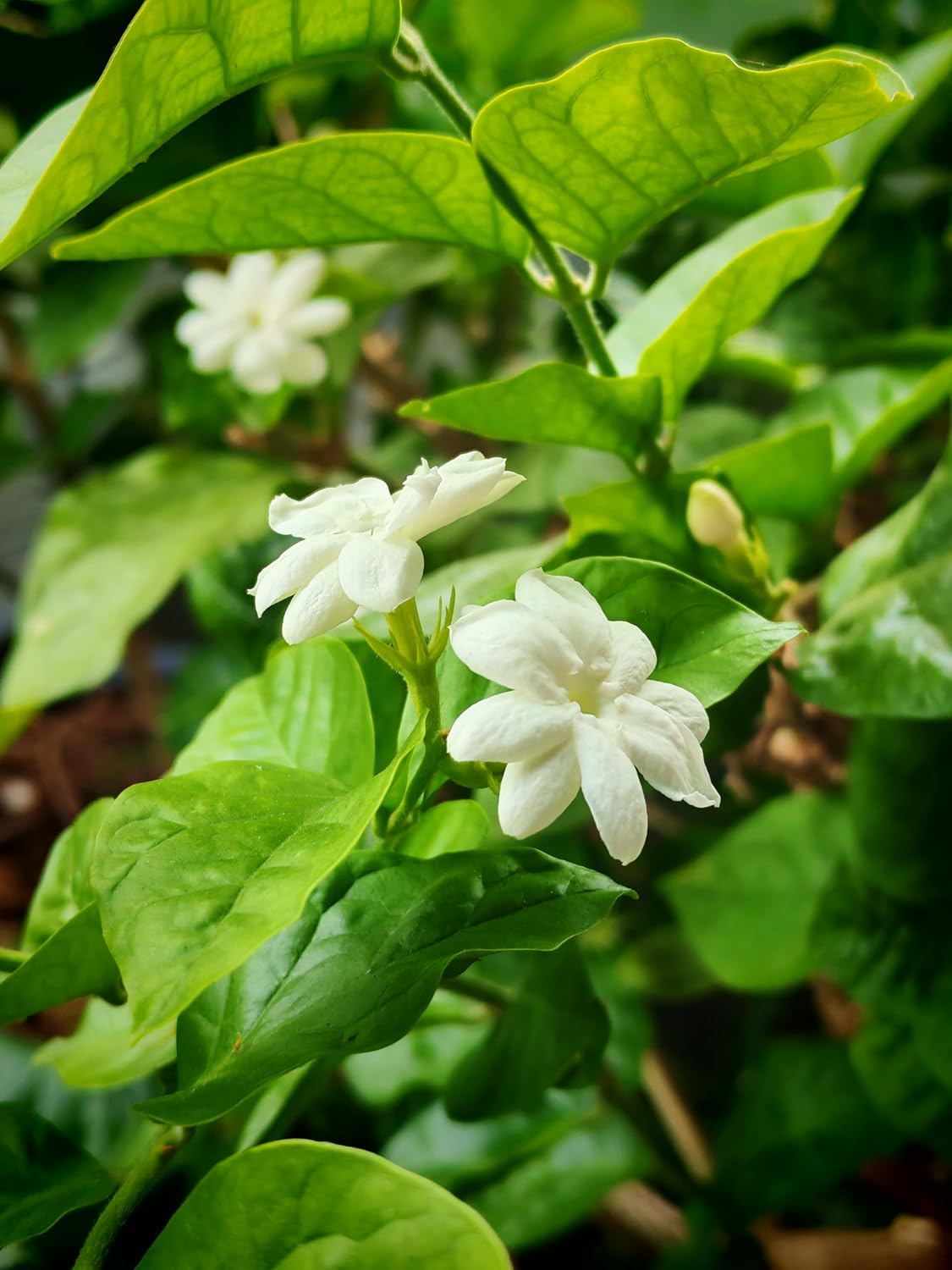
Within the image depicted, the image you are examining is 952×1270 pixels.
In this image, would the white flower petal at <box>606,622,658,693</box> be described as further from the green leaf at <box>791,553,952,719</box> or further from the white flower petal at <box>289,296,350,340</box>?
the white flower petal at <box>289,296,350,340</box>

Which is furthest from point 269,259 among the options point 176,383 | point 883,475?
point 883,475

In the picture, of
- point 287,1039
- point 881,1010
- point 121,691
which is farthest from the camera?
point 121,691

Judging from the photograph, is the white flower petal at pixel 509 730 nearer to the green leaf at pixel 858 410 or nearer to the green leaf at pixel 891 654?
the green leaf at pixel 891 654

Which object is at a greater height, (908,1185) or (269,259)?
(269,259)

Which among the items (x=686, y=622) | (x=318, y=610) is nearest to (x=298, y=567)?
(x=318, y=610)

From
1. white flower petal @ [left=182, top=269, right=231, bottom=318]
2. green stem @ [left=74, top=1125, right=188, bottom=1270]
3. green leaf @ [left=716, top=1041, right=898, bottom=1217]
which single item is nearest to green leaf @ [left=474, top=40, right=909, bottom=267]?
green stem @ [left=74, top=1125, right=188, bottom=1270]

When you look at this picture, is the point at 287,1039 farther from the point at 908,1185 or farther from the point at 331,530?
the point at 908,1185
